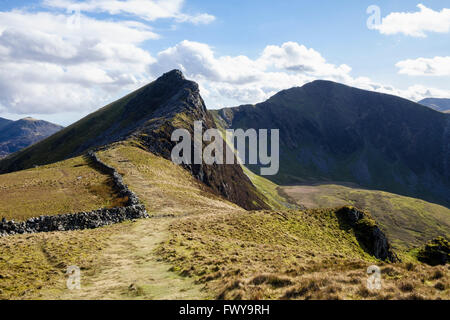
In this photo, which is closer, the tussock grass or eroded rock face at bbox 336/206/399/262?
the tussock grass

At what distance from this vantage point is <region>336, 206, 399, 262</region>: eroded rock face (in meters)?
46.2

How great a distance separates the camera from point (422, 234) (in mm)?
156500

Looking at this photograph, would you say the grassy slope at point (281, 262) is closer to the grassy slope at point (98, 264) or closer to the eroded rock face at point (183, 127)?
the grassy slope at point (98, 264)

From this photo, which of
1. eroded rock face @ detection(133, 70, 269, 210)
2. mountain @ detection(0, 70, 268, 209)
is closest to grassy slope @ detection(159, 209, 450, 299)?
eroded rock face @ detection(133, 70, 269, 210)

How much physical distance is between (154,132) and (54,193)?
50.8 meters

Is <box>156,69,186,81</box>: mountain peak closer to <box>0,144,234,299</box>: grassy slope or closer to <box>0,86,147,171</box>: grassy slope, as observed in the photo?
<box>0,86,147,171</box>: grassy slope

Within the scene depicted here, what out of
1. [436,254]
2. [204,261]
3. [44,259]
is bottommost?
[436,254]

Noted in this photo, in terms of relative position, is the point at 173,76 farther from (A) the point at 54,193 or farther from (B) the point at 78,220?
(B) the point at 78,220

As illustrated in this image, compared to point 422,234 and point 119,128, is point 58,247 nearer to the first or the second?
point 119,128

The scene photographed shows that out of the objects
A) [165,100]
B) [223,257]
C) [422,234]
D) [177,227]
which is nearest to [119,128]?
[165,100]

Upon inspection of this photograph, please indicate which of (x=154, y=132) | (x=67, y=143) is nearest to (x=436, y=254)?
(x=154, y=132)

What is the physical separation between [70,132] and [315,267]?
16848 cm

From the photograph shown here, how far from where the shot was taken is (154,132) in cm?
9562

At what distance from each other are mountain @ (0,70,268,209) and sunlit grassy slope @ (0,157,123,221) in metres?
31.5
